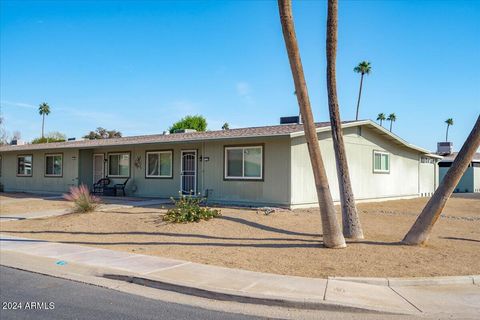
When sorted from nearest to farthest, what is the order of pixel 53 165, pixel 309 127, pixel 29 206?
pixel 309 127 → pixel 29 206 → pixel 53 165

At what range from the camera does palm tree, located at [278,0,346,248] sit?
9531mm

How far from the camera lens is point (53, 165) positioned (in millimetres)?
25938

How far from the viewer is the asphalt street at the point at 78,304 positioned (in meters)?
5.65

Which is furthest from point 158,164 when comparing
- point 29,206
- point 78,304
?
point 78,304

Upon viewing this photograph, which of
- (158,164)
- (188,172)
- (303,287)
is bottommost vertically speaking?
(303,287)

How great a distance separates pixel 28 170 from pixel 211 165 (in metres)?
15.1

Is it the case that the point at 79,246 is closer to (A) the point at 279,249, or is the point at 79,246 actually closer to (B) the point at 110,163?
(A) the point at 279,249

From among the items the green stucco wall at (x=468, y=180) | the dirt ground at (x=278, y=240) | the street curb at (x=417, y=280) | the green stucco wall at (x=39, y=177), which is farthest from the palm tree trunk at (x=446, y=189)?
the green stucco wall at (x=468, y=180)

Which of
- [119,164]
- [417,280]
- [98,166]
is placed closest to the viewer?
[417,280]

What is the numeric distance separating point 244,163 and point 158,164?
5.47 metres

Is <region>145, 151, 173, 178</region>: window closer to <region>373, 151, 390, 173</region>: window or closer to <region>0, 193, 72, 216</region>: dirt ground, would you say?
→ <region>0, 193, 72, 216</region>: dirt ground

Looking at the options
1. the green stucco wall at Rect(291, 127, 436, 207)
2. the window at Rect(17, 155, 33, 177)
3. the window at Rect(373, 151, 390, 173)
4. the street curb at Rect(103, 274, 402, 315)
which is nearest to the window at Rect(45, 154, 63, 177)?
the window at Rect(17, 155, 33, 177)

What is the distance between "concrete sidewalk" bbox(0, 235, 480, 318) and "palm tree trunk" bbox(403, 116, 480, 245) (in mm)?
2266

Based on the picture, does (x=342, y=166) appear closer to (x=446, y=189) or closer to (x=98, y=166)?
(x=446, y=189)
